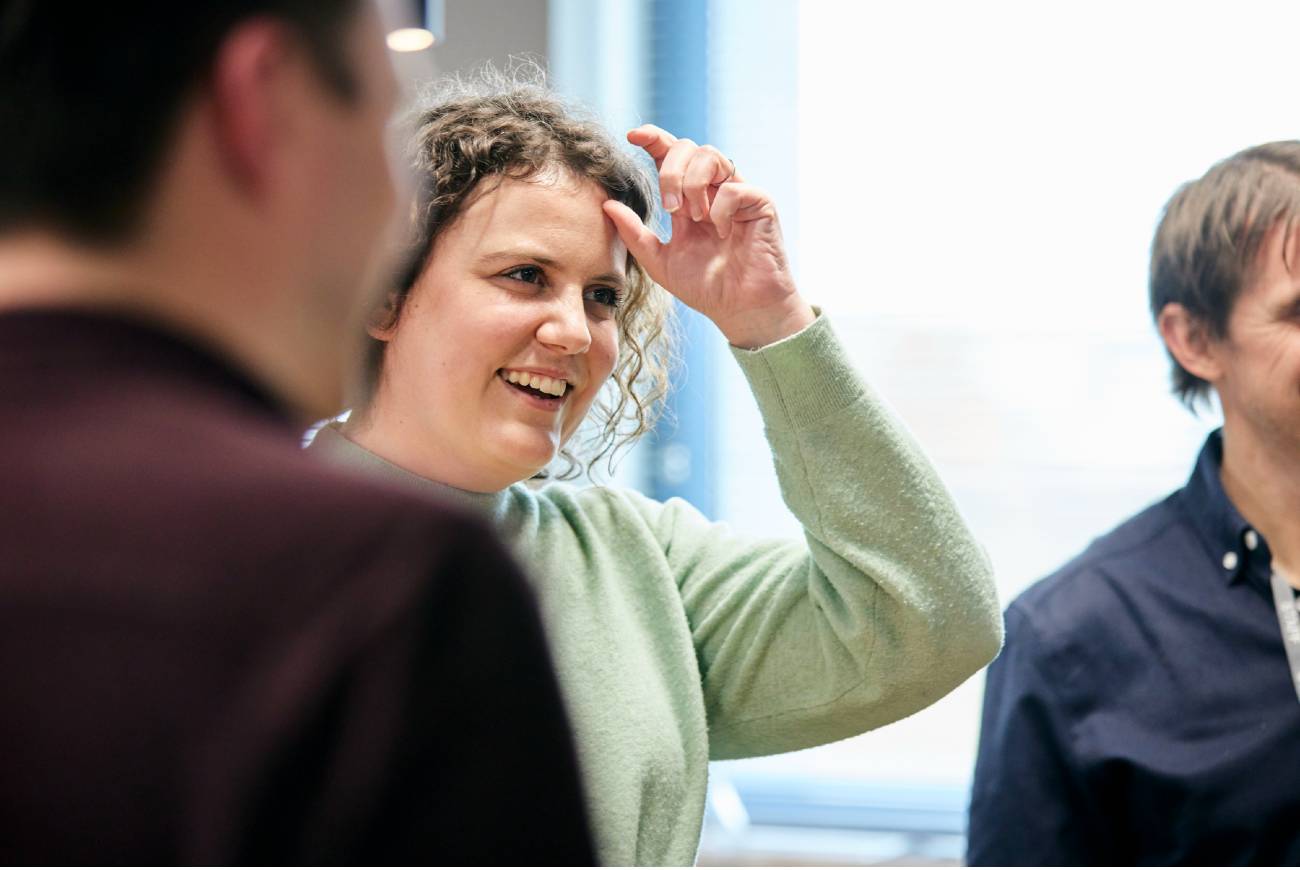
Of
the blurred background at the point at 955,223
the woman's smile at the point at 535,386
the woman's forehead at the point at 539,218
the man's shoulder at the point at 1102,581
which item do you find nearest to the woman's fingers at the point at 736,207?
the woman's forehead at the point at 539,218

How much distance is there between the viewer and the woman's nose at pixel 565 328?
4.39 ft

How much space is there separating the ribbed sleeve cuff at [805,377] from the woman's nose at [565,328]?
0.56 ft

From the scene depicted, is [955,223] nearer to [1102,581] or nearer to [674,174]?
[1102,581]

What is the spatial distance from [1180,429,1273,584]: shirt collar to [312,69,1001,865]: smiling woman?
1.79 ft

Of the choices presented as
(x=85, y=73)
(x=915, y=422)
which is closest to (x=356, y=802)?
(x=85, y=73)

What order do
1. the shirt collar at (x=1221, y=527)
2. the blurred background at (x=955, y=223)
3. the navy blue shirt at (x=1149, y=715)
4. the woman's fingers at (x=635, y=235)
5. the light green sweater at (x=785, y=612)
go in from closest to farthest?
the light green sweater at (x=785, y=612) → the woman's fingers at (x=635, y=235) → the navy blue shirt at (x=1149, y=715) → the shirt collar at (x=1221, y=527) → the blurred background at (x=955, y=223)

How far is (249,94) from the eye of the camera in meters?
0.50

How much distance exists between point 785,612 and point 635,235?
1.37 ft

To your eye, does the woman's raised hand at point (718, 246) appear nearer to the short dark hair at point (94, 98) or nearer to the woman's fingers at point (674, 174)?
the woman's fingers at point (674, 174)

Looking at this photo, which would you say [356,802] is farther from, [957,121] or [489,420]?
[957,121]

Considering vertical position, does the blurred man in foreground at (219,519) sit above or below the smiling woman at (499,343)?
above

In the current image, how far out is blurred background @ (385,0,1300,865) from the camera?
2.49 m

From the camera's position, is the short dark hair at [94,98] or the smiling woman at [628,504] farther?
the smiling woman at [628,504]

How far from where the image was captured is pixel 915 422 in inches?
102
